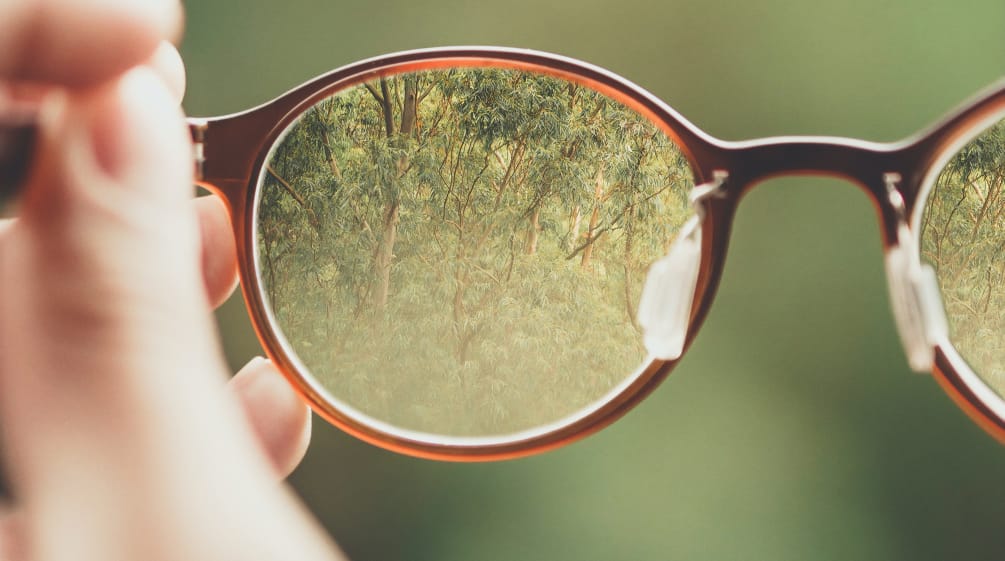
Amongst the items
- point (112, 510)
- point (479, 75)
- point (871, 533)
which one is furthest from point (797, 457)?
point (112, 510)

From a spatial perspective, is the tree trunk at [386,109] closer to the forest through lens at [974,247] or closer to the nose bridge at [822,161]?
the nose bridge at [822,161]

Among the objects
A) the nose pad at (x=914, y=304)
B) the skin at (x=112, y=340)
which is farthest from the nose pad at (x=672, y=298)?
the skin at (x=112, y=340)

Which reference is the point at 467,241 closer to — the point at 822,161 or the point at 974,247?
the point at 822,161

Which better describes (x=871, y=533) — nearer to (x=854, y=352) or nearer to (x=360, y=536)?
Answer: (x=854, y=352)

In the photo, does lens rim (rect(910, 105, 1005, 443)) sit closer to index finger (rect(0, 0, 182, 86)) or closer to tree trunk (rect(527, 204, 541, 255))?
tree trunk (rect(527, 204, 541, 255))

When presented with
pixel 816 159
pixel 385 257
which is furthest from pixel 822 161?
pixel 385 257

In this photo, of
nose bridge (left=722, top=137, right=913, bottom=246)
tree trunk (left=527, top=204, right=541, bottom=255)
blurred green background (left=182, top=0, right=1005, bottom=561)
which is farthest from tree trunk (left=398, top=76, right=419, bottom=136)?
blurred green background (left=182, top=0, right=1005, bottom=561)
